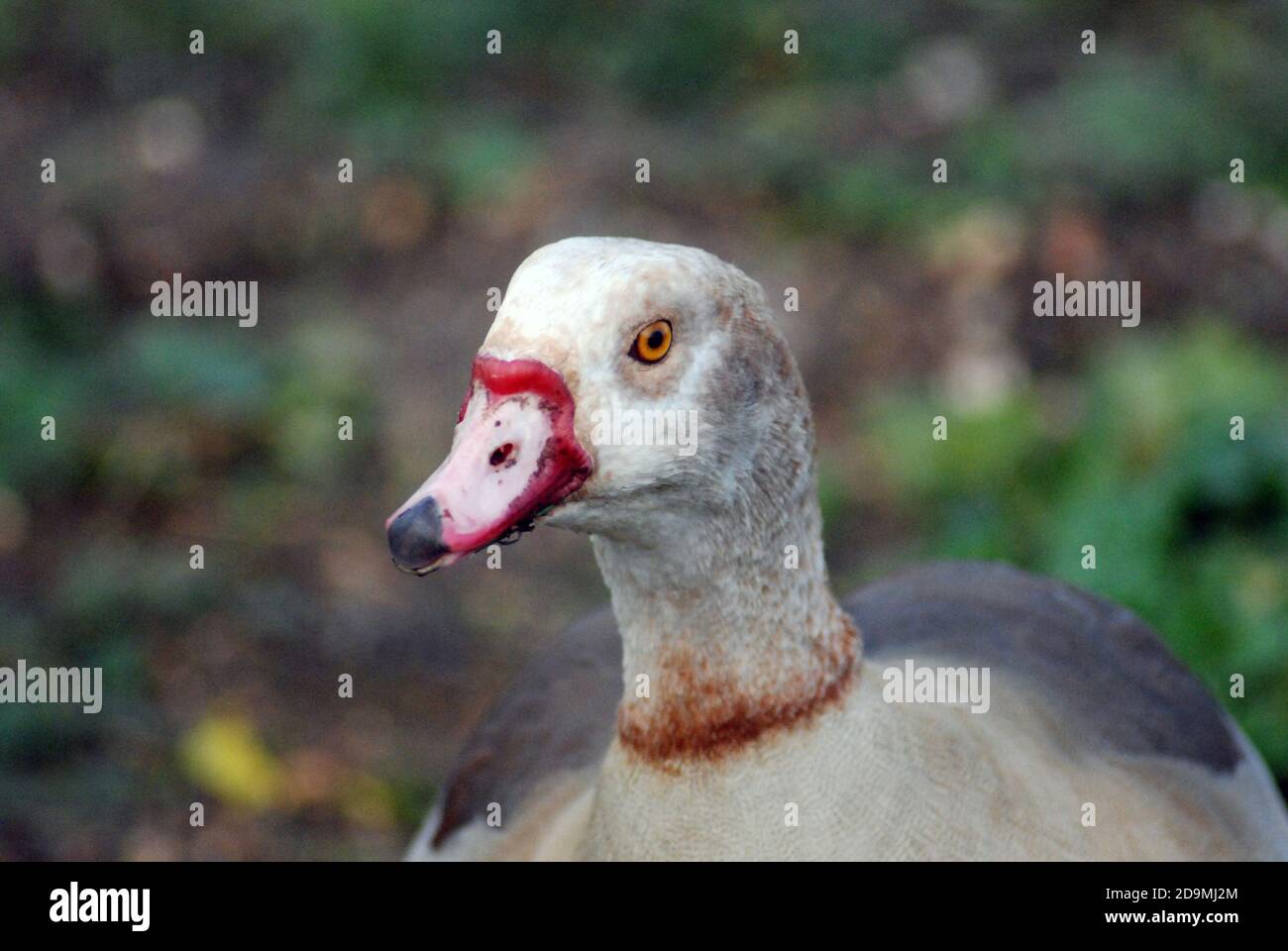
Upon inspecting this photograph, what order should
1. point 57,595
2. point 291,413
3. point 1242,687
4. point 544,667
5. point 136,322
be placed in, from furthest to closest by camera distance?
1. point 136,322
2. point 291,413
3. point 57,595
4. point 1242,687
5. point 544,667

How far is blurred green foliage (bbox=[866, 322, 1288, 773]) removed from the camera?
4074mm

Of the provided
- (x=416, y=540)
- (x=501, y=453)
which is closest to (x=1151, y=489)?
(x=501, y=453)

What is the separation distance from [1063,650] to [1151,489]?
1.34 m

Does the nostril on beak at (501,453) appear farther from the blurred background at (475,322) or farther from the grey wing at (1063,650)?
the blurred background at (475,322)

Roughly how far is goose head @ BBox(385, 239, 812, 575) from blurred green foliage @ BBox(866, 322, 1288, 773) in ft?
7.16

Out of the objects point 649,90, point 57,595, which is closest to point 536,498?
point 57,595

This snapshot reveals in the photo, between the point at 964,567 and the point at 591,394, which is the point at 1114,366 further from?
the point at 591,394

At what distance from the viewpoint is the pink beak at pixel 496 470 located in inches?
78.7

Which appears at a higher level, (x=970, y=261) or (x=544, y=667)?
(x=970, y=261)

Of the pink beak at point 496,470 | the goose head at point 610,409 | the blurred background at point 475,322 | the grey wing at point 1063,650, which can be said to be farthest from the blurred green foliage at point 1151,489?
the pink beak at point 496,470

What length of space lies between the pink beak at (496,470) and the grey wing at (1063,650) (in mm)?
1075

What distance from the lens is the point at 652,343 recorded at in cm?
214

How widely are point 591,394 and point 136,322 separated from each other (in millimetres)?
4329
